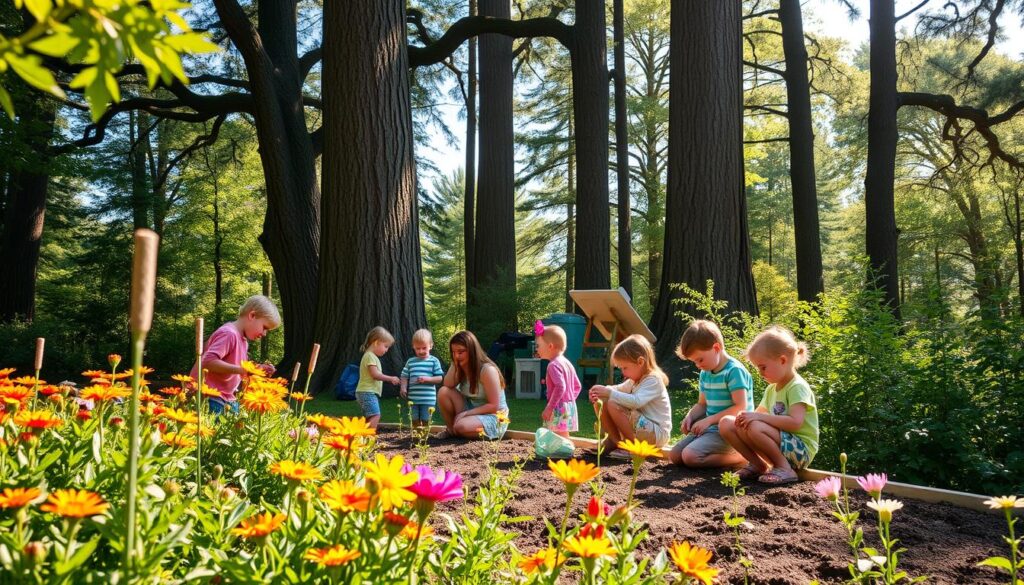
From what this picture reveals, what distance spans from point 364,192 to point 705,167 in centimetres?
404

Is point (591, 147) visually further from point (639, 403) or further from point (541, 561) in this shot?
point (541, 561)

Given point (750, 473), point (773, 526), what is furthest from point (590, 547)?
point (750, 473)

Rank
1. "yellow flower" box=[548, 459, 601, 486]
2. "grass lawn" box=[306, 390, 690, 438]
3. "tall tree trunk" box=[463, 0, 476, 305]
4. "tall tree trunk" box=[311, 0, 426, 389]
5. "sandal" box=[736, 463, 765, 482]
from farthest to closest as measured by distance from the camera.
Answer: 1. "tall tree trunk" box=[463, 0, 476, 305]
2. "tall tree trunk" box=[311, 0, 426, 389]
3. "grass lawn" box=[306, 390, 690, 438]
4. "sandal" box=[736, 463, 765, 482]
5. "yellow flower" box=[548, 459, 601, 486]

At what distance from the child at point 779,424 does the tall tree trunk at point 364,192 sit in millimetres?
5238

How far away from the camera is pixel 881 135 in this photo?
1264cm

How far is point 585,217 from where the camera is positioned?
44.2 ft

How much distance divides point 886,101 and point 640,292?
63.1ft

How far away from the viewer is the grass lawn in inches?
263

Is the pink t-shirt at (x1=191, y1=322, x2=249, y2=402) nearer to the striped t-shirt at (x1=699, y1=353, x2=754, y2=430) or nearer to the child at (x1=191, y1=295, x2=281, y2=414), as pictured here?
the child at (x1=191, y1=295, x2=281, y2=414)

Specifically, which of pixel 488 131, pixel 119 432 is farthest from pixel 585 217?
pixel 119 432

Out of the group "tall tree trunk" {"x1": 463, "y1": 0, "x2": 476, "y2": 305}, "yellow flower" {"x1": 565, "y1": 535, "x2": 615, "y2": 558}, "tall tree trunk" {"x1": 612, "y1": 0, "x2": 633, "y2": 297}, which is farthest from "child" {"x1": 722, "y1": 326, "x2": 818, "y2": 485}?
"tall tree trunk" {"x1": 463, "y1": 0, "x2": 476, "y2": 305}

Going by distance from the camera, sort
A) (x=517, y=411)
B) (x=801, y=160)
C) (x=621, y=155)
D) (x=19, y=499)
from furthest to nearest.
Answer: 1. (x=621, y=155)
2. (x=801, y=160)
3. (x=517, y=411)
4. (x=19, y=499)

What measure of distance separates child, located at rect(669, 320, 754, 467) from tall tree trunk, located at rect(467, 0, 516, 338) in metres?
9.84

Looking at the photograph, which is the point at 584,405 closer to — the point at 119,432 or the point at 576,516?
the point at 576,516
